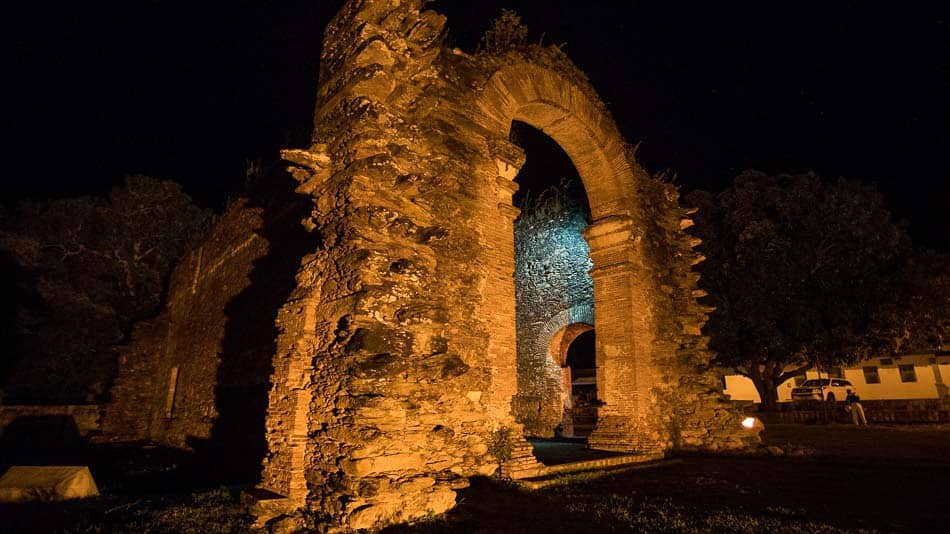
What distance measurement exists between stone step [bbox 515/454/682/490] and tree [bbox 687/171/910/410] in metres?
12.0

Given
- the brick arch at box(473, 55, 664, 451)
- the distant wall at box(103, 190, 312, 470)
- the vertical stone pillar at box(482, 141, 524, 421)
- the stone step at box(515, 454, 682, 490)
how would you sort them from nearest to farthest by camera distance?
the stone step at box(515, 454, 682, 490), the vertical stone pillar at box(482, 141, 524, 421), the brick arch at box(473, 55, 664, 451), the distant wall at box(103, 190, 312, 470)

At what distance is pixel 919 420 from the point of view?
1585cm

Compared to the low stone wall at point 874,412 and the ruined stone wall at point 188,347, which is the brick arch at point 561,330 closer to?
the ruined stone wall at point 188,347

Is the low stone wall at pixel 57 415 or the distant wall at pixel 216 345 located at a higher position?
the distant wall at pixel 216 345

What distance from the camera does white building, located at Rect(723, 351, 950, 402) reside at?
24.6 m

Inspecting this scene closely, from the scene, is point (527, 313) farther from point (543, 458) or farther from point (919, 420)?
point (919, 420)

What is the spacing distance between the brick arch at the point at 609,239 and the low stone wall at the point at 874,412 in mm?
11166

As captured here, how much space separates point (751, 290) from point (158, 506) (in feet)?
61.2

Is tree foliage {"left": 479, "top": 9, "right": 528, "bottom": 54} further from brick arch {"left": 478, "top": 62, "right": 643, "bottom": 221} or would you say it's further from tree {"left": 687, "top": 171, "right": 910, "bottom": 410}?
tree {"left": 687, "top": 171, "right": 910, "bottom": 410}

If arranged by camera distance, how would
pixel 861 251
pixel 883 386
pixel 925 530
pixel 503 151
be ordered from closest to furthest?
pixel 925 530
pixel 503 151
pixel 861 251
pixel 883 386

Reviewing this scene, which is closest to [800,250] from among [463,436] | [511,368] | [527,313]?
[527,313]

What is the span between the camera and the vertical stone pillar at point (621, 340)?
9586mm

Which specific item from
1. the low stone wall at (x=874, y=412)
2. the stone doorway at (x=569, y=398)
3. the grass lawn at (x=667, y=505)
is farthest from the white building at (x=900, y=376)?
the grass lawn at (x=667, y=505)

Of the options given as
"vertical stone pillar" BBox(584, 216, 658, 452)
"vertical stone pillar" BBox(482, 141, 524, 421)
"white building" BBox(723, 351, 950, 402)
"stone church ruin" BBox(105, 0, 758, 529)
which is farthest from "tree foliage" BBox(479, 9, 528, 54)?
"white building" BBox(723, 351, 950, 402)
